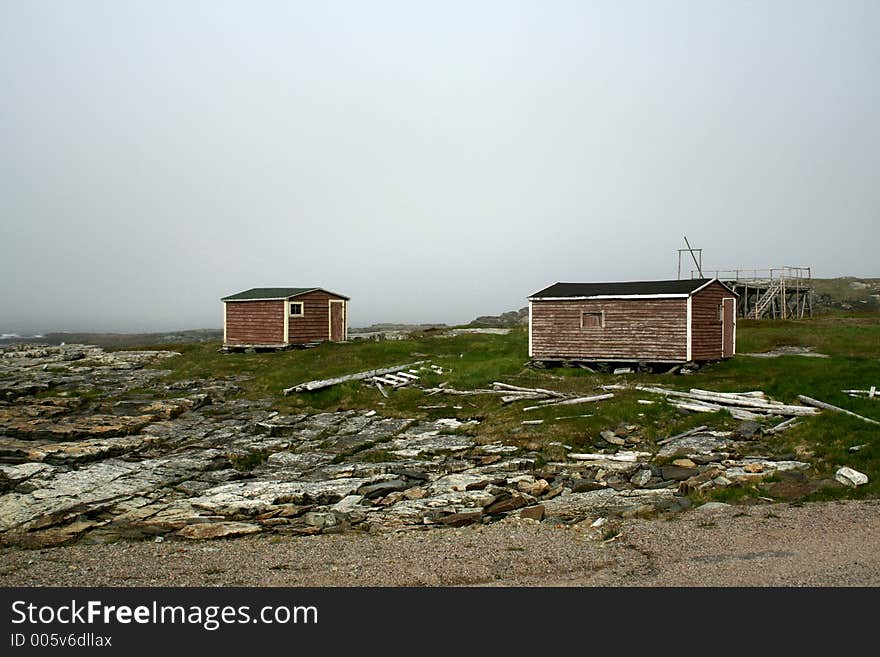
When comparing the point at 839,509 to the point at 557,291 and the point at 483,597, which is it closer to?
the point at 483,597

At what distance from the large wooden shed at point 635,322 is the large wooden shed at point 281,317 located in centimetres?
1704

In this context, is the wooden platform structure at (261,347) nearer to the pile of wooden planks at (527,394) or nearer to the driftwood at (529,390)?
the pile of wooden planks at (527,394)

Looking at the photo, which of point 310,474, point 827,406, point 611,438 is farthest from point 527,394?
point 310,474

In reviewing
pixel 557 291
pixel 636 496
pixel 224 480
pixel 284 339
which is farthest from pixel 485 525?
pixel 284 339

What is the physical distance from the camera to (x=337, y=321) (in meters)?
48.9

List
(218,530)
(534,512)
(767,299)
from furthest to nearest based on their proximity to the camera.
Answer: (767,299) → (534,512) → (218,530)

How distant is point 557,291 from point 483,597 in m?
27.3

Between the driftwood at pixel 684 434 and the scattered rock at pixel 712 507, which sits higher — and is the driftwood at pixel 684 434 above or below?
above

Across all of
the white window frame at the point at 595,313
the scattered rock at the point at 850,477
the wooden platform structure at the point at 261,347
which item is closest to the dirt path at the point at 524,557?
the scattered rock at the point at 850,477

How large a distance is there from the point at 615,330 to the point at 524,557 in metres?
23.2

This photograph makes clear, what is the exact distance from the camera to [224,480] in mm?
17719

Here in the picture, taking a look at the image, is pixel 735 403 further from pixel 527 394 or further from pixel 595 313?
pixel 595 313

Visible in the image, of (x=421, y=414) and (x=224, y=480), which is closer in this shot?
(x=224, y=480)

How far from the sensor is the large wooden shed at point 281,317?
44.7 m
